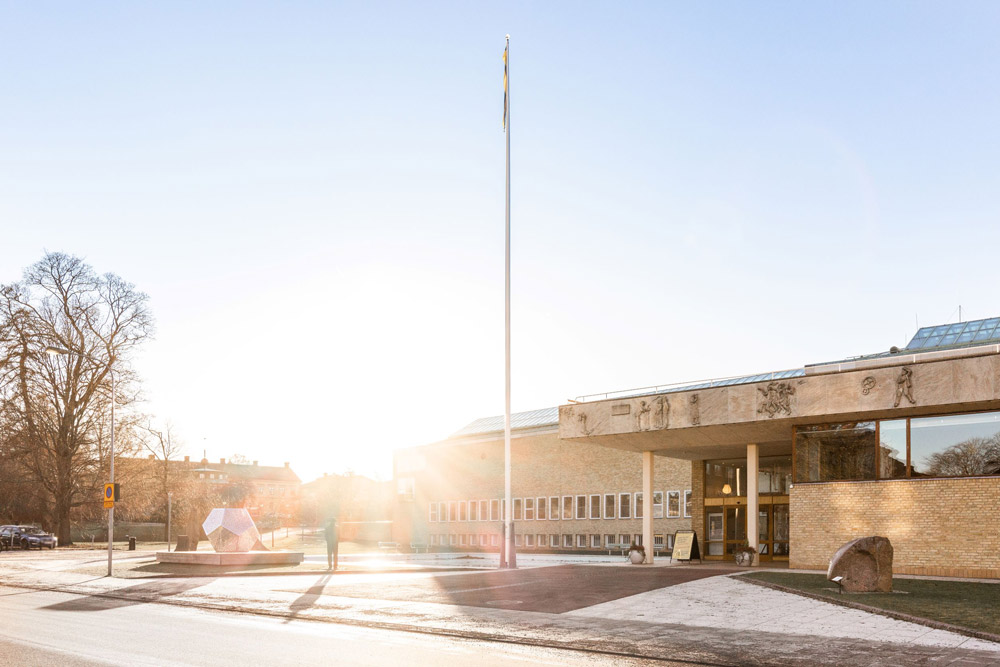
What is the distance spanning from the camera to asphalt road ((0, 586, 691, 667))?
431 inches

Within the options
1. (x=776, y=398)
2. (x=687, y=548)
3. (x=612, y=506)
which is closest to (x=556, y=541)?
(x=612, y=506)

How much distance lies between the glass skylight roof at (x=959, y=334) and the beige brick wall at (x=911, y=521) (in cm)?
2151

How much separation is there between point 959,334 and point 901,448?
26.6 metres

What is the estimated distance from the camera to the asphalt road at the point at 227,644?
1094 centimetres

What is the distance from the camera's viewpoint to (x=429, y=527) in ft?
224

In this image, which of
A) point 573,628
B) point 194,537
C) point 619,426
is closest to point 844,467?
point 619,426

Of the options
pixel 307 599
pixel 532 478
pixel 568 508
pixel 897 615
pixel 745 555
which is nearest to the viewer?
pixel 897 615

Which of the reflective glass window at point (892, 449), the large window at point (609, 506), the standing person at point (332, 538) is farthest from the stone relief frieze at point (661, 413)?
the large window at point (609, 506)

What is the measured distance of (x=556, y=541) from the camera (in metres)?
57.0

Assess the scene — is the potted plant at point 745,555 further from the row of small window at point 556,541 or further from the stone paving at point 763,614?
the row of small window at point 556,541

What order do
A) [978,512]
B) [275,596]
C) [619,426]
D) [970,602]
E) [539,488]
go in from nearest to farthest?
1. [970,602]
2. [275,596]
3. [978,512]
4. [619,426]
5. [539,488]

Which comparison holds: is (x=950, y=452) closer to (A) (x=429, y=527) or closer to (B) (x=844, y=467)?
(B) (x=844, y=467)

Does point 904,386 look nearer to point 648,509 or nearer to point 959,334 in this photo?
point 648,509

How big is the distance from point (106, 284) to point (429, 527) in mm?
30128
